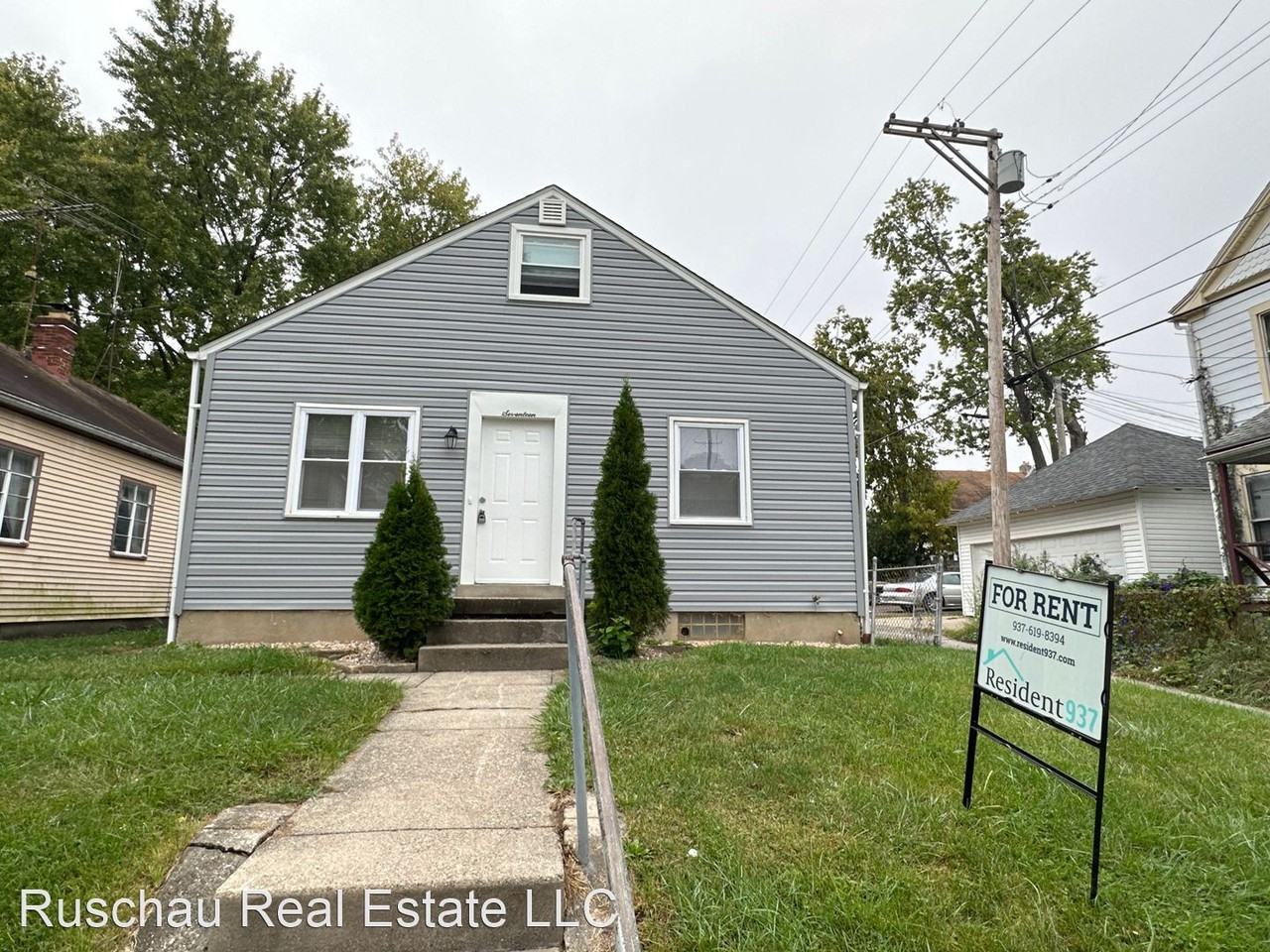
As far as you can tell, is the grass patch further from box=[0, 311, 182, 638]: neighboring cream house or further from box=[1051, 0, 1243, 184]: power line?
box=[0, 311, 182, 638]: neighboring cream house

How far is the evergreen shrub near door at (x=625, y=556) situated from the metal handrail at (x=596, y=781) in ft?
10.3

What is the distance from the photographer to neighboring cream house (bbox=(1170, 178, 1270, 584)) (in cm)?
931

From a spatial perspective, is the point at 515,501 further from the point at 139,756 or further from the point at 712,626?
the point at 139,756

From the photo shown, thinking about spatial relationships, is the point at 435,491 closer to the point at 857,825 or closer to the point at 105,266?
the point at 857,825

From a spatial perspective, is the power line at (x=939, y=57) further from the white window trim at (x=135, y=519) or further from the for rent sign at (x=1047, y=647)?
the white window trim at (x=135, y=519)

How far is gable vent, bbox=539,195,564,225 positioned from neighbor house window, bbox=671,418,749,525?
314cm

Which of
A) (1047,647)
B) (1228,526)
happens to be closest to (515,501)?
(1047,647)

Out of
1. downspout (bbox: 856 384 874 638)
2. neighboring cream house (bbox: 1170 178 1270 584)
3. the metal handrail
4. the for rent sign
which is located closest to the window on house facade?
neighboring cream house (bbox: 1170 178 1270 584)

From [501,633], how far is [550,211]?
221 inches

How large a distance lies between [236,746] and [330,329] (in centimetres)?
606

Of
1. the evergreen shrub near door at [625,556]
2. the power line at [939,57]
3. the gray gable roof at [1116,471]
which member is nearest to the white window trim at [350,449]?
the evergreen shrub near door at [625,556]

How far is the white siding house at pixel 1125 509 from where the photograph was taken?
1201 centimetres

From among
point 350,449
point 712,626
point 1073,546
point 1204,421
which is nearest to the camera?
point 350,449

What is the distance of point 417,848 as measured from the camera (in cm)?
221
